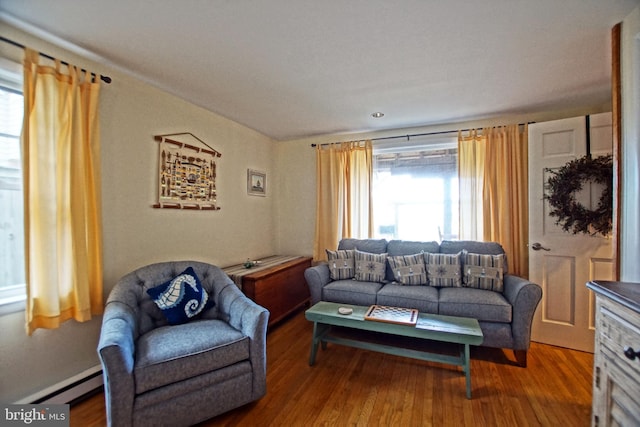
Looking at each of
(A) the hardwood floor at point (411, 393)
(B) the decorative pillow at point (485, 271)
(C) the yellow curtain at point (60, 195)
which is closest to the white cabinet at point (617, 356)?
(A) the hardwood floor at point (411, 393)

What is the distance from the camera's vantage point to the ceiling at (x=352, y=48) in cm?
150

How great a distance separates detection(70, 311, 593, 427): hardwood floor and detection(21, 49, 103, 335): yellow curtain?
727mm

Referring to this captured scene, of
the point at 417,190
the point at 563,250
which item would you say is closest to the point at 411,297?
the point at 563,250

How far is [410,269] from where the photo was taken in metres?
2.92

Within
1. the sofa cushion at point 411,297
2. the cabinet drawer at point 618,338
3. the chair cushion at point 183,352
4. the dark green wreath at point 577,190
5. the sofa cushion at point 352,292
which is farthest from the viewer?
the sofa cushion at point 352,292

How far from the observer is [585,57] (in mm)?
1971

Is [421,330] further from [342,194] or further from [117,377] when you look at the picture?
[342,194]

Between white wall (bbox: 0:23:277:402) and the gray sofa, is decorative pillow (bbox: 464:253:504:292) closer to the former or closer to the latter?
the gray sofa

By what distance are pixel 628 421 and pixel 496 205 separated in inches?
95.4

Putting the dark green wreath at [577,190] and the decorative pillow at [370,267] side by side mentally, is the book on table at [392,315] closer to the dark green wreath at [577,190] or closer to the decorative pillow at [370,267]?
the decorative pillow at [370,267]

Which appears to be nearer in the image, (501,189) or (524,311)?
(524,311)

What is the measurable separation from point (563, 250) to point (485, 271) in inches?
27.1

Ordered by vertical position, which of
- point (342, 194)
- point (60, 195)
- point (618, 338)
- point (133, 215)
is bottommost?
point (618, 338)

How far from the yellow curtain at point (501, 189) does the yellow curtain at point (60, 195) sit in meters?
3.63
